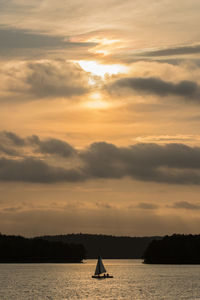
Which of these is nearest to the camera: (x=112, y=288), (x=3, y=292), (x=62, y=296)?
(x=62, y=296)

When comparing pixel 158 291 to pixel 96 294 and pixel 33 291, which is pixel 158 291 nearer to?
pixel 96 294

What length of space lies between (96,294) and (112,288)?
25.8m

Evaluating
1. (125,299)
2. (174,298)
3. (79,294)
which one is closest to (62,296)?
(79,294)

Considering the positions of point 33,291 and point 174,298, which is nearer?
point 174,298

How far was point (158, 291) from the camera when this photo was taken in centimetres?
18012

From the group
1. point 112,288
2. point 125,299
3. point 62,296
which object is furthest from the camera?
point 112,288

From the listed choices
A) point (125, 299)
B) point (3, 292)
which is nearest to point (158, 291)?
point (125, 299)

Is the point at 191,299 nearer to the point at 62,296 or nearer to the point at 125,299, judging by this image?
the point at 125,299

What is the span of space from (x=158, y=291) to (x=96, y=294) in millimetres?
22574

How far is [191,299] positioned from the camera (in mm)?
155125

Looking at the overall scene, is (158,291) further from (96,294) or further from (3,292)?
(3,292)

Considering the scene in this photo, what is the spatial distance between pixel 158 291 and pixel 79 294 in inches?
1015

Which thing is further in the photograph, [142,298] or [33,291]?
[33,291]

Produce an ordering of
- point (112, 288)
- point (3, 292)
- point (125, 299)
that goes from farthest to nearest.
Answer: point (112, 288), point (3, 292), point (125, 299)
